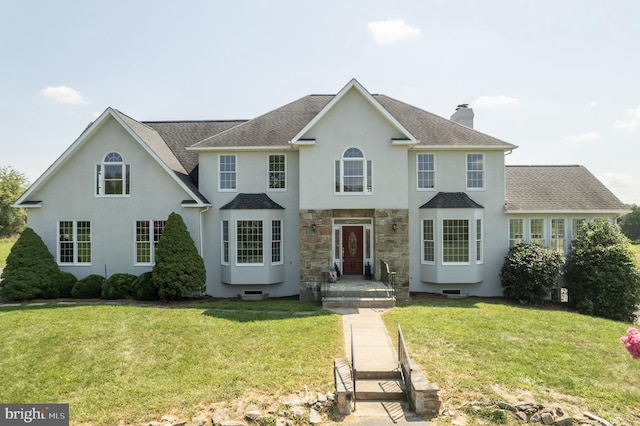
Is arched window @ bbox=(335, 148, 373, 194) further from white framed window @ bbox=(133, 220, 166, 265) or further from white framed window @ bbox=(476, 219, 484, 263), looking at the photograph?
white framed window @ bbox=(133, 220, 166, 265)

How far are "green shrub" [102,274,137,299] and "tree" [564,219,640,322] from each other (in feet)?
68.0

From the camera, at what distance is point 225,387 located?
7805 millimetres

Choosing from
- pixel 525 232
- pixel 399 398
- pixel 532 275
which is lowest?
pixel 399 398

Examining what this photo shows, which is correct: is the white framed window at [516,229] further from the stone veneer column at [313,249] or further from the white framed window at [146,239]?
the white framed window at [146,239]

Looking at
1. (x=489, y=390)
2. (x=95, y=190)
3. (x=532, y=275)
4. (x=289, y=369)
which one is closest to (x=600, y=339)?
(x=532, y=275)

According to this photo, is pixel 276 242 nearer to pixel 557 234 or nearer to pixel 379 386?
pixel 379 386

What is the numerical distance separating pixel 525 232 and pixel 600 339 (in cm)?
764

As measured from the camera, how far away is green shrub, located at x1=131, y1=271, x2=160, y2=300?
51.0 ft

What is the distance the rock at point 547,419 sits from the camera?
6.76m

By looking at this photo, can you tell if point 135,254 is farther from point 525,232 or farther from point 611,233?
point 611,233

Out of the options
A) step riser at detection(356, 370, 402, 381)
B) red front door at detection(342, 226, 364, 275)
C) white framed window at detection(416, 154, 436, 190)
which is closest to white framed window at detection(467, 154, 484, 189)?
white framed window at detection(416, 154, 436, 190)

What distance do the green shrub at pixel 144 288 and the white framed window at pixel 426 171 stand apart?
13.7 meters

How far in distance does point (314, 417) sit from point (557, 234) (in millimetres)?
16933

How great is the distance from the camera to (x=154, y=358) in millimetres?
9297
